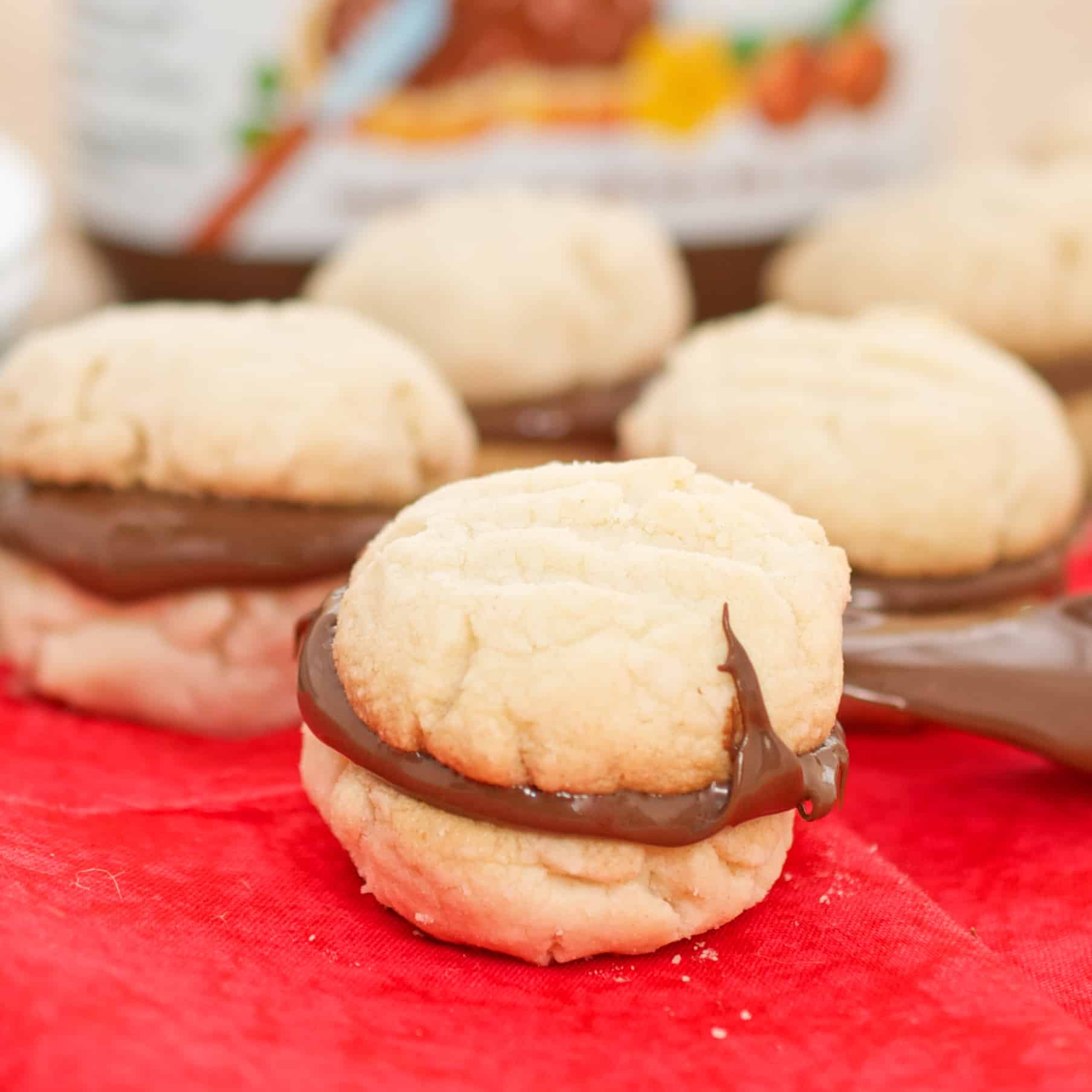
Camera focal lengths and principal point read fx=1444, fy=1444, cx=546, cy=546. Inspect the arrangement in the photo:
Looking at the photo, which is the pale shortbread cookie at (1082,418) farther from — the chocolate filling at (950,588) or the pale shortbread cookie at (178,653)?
the pale shortbread cookie at (178,653)

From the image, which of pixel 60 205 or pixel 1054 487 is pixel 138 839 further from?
pixel 60 205

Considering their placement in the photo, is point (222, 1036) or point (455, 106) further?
point (455, 106)

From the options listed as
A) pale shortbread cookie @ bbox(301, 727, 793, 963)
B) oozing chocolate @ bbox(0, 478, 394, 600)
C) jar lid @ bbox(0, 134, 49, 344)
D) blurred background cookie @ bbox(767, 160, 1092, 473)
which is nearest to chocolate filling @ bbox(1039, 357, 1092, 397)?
blurred background cookie @ bbox(767, 160, 1092, 473)

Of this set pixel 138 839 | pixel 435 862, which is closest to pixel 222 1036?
pixel 435 862

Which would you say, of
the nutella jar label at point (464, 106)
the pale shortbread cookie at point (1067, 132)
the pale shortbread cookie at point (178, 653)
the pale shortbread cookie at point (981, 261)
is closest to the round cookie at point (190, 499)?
the pale shortbread cookie at point (178, 653)

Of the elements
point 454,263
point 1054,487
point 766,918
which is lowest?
point 766,918
